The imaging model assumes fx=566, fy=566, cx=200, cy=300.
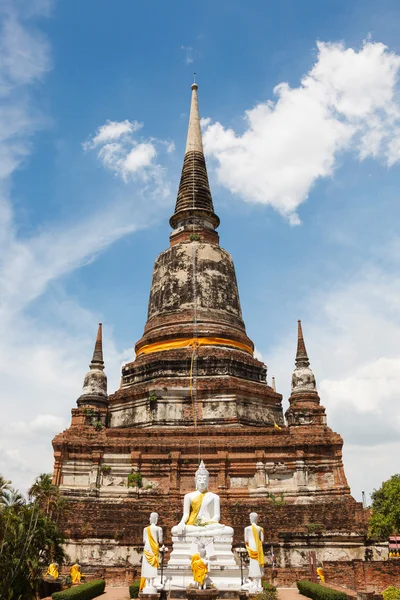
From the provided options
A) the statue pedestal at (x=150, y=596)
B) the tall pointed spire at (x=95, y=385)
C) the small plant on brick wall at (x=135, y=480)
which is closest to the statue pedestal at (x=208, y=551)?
the statue pedestal at (x=150, y=596)

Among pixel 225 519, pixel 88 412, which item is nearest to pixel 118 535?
pixel 225 519

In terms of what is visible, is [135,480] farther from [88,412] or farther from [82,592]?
[82,592]

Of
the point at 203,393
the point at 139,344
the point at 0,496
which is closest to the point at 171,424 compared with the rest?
the point at 203,393

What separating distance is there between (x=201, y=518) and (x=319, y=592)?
10.0 feet

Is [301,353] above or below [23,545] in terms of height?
above

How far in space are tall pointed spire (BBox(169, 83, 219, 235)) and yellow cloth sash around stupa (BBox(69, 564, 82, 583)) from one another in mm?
16903

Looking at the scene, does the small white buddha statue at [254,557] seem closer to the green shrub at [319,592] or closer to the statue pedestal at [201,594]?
the green shrub at [319,592]

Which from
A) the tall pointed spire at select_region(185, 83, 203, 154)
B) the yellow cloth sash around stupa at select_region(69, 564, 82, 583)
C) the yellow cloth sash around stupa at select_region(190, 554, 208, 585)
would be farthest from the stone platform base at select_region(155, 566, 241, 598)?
the tall pointed spire at select_region(185, 83, 203, 154)

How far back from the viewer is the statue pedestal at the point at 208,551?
11747 millimetres

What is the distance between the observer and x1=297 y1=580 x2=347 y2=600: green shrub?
405 inches

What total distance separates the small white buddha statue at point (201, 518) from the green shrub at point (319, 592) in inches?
78.7

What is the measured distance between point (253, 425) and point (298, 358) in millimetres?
4233

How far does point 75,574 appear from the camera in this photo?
15062mm

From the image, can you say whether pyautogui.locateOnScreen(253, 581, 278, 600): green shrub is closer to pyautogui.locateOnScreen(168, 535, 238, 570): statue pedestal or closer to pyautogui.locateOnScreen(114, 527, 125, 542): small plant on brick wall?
pyautogui.locateOnScreen(168, 535, 238, 570): statue pedestal
